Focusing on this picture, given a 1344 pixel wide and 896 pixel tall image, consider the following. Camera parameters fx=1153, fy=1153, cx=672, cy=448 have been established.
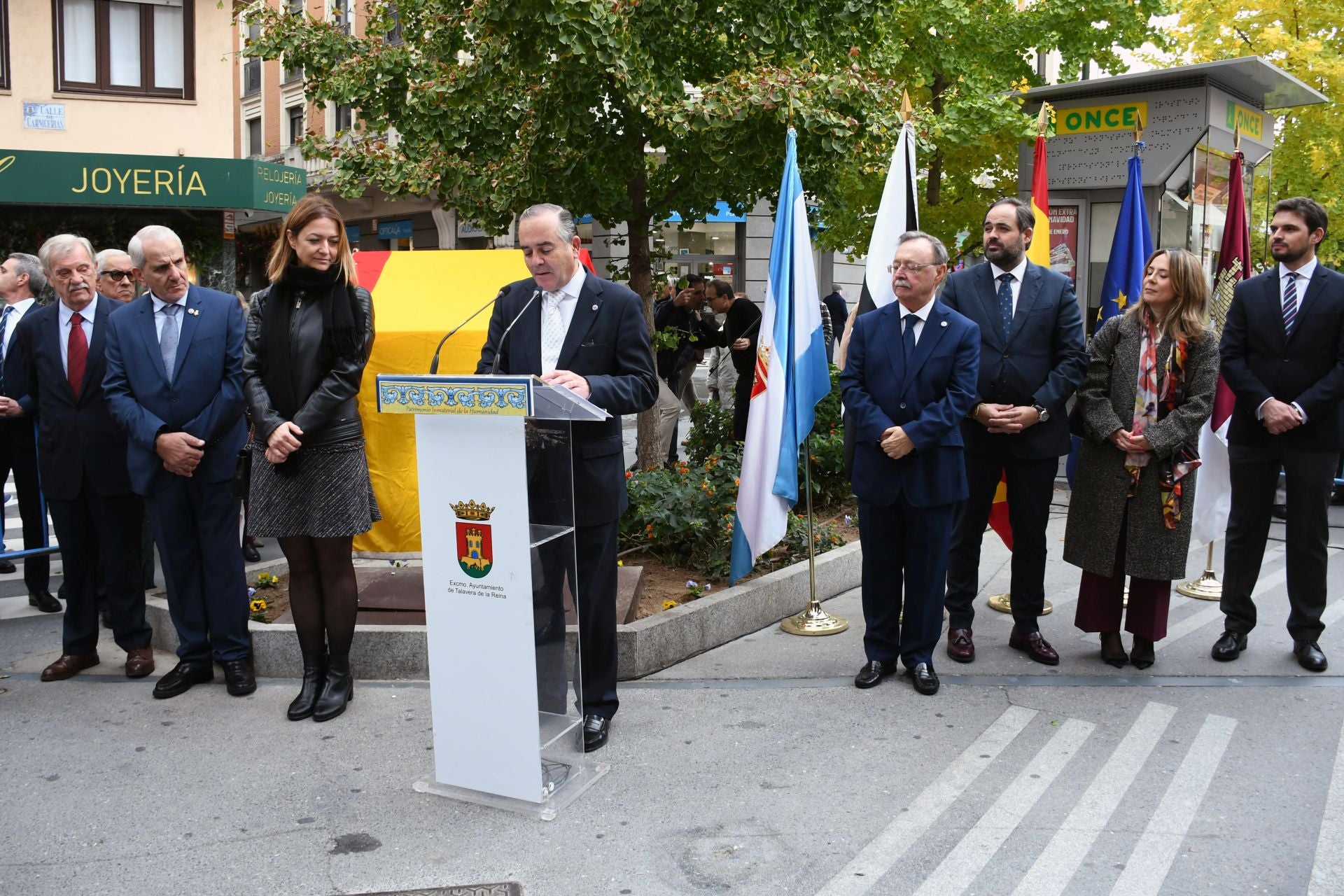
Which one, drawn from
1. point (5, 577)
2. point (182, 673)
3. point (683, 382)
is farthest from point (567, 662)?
point (683, 382)

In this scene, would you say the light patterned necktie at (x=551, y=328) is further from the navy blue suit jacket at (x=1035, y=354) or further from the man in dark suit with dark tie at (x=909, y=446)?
the navy blue suit jacket at (x=1035, y=354)

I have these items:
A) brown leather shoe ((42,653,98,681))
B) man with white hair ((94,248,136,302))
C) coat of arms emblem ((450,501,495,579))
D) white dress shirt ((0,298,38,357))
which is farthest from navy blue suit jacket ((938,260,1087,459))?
white dress shirt ((0,298,38,357))

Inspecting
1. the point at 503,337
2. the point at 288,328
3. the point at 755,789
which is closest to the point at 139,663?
the point at 288,328

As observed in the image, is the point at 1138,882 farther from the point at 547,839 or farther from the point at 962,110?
the point at 962,110

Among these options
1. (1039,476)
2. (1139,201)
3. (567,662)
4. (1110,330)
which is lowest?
(567,662)

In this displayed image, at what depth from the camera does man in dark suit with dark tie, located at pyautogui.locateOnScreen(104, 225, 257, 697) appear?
16.4 feet

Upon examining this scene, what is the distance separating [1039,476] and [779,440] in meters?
1.34

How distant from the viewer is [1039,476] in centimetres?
551

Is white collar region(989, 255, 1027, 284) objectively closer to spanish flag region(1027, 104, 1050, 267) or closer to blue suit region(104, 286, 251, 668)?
spanish flag region(1027, 104, 1050, 267)

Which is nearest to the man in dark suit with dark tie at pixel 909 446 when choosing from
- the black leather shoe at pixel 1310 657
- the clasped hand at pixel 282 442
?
the black leather shoe at pixel 1310 657

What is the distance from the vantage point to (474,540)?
3875 millimetres

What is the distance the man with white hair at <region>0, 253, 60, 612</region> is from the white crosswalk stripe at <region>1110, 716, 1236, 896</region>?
5.91 m

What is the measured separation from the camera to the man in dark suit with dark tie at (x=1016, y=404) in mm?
5402

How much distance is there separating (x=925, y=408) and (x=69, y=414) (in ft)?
12.8
